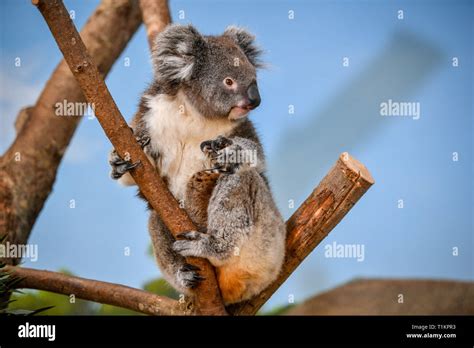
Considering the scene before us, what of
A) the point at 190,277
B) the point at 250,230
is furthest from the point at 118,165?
the point at 250,230

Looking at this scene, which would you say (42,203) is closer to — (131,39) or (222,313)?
(131,39)

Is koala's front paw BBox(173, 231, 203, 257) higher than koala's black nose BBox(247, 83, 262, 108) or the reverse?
the reverse

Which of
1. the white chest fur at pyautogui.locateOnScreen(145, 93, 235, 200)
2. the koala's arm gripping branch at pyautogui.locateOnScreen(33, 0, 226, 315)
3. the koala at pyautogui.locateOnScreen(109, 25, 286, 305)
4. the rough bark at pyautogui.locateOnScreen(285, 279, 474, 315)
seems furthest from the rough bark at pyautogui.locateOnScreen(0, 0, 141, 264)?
the rough bark at pyautogui.locateOnScreen(285, 279, 474, 315)

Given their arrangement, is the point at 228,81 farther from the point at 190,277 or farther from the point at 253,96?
the point at 190,277

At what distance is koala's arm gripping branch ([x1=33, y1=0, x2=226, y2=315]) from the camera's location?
13.9 feet

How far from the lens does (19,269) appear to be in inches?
241

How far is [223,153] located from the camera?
15.2ft

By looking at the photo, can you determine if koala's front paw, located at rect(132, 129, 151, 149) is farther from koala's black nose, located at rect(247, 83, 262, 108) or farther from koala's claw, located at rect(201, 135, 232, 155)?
koala's black nose, located at rect(247, 83, 262, 108)

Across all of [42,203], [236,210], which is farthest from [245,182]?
[42,203]

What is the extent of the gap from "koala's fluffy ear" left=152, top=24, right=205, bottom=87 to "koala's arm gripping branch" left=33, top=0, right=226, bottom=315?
3.04ft

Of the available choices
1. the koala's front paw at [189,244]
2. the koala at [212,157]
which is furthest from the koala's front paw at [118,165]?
the koala's front paw at [189,244]

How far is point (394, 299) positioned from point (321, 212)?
3958 millimetres

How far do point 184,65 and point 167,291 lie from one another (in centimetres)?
429

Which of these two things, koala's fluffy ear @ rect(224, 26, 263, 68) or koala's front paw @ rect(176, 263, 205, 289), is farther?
koala's fluffy ear @ rect(224, 26, 263, 68)
